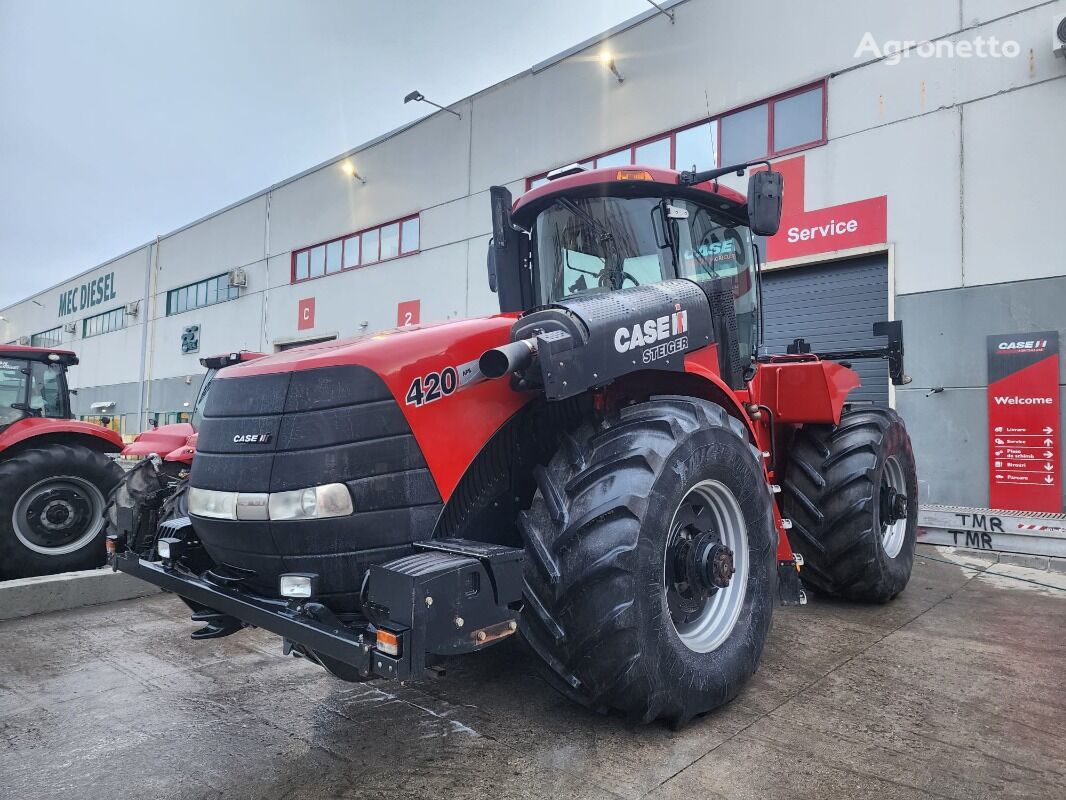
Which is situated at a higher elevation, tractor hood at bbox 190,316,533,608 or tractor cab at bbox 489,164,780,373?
tractor cab at bbox 489,164,780,373

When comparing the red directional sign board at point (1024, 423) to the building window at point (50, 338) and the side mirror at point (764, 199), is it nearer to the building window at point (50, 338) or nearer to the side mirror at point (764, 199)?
the side mirror at point (764, 199)

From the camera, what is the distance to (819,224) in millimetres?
10188

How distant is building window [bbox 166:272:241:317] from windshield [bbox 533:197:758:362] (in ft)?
74.1

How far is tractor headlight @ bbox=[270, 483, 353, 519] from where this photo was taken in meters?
2.41

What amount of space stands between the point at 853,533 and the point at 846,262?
6750 millimetres

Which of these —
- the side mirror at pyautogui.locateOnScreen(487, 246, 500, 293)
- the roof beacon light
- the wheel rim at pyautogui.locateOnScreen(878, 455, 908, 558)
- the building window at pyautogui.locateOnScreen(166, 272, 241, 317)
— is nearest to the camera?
the roof beacon light

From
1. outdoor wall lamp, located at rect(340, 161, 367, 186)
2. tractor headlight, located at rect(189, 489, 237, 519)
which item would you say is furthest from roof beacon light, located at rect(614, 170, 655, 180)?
outdoor wall lamp, located at rect(340, 161, 367, 186)

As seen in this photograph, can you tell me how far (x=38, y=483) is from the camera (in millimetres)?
5949

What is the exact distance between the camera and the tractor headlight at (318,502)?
2408 millimetres

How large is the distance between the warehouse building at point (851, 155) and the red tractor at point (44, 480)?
293 inches

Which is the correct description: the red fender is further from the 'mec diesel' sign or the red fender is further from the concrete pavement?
the 'mec diesel' sign

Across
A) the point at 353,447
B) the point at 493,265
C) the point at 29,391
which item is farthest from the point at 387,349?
the point at 29,391

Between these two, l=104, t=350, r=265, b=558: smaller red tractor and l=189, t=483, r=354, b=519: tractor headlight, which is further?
l=104, t=350, r=265, b=558: smaller red tractor

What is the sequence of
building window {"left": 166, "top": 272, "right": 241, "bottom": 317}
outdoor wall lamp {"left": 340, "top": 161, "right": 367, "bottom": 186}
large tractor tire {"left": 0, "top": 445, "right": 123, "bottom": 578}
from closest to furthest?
large tractor tire {"left": 0, "top": 445, "right": 123, "bottom": 578}, outdoor wall lamp {"left": 340, "top": 161, "right": 367, "bottom": 186}, building window {"left": 166, "top": 272, "right": 241, "bottom": 317}
